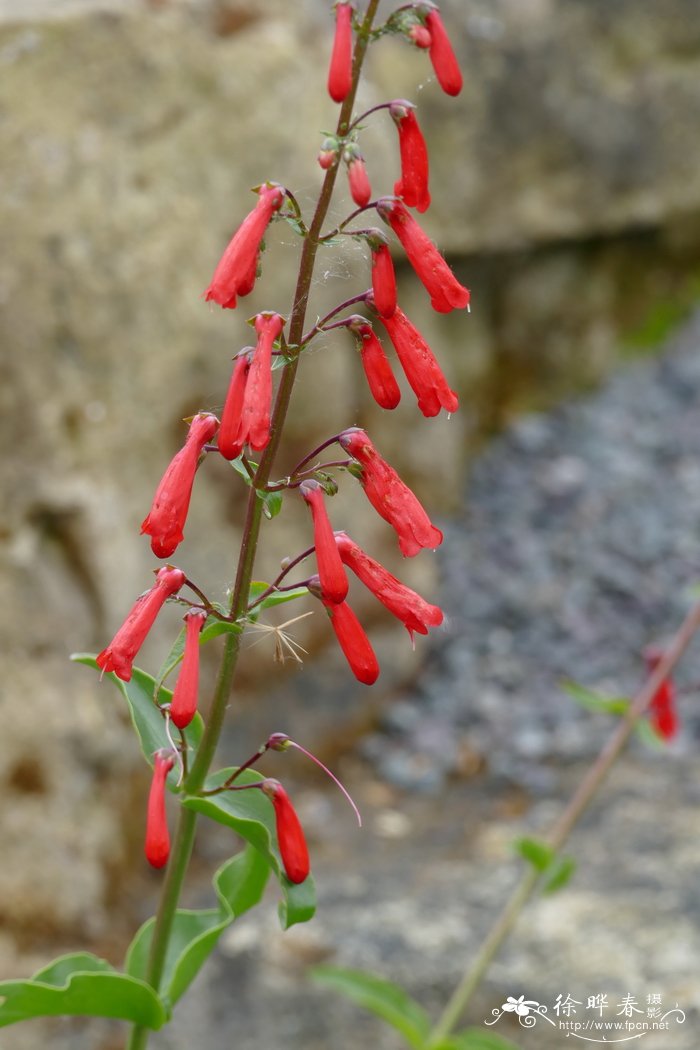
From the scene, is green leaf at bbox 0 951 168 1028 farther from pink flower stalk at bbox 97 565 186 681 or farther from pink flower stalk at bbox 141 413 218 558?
pink flower stalk at bbox 141 413 218 558

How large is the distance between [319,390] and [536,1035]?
3.14 m

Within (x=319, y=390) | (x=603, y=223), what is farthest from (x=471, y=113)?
(x=319, y=390)

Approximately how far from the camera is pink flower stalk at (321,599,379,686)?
1945mm

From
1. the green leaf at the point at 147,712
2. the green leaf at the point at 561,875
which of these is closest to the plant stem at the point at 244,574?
the green leaf at the point at 147,712

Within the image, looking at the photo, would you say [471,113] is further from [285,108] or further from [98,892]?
[98,892]

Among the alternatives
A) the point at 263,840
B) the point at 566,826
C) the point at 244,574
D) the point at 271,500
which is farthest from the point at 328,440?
the point at 566,826

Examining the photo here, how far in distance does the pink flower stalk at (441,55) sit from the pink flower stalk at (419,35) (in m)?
0.01

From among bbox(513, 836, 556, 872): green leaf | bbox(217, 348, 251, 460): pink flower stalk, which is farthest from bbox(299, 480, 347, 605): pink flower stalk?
bbox(513, 836, 556, 872): green leaf

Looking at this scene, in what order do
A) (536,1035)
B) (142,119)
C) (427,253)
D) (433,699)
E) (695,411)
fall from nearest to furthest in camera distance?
1. (427,253)
2. (536,1035)
3. (142,119)
4. (433,699)
5. (695,411)

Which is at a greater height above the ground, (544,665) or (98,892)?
(544,665)

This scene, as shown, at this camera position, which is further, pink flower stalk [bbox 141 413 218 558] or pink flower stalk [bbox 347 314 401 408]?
pink flower stalk [bbox 347 314 401 408]

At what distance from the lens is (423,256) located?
6.48 ft

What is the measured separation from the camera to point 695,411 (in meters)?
8.59

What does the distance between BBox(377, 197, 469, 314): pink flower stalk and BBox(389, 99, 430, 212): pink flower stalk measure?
0.03 m
